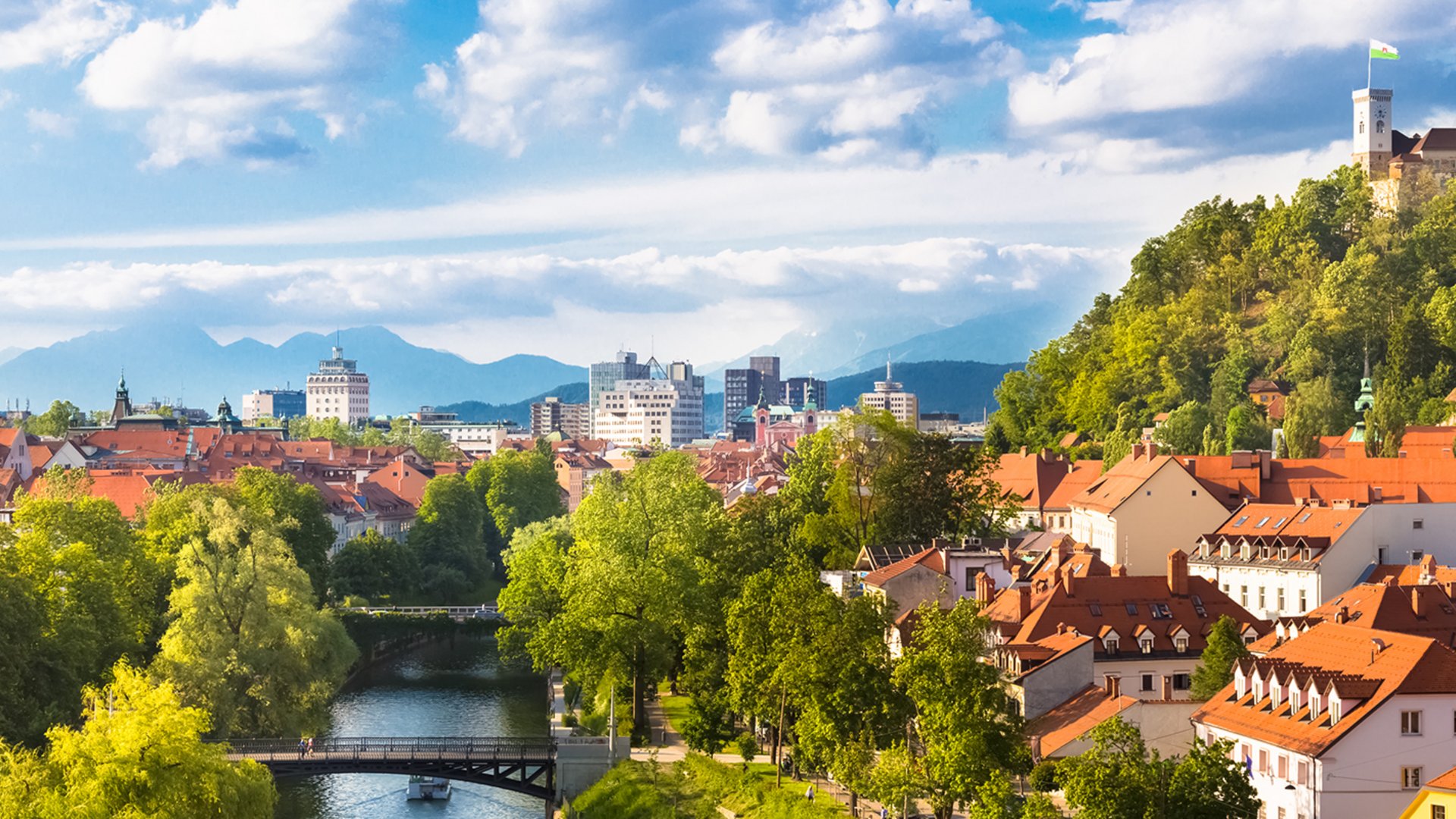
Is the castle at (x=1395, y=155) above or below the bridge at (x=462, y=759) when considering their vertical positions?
above

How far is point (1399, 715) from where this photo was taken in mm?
41625

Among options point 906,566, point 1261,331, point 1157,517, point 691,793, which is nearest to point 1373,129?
point 1261,331

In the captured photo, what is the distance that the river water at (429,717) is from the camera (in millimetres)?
64188

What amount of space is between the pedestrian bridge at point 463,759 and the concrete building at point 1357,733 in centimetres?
2217

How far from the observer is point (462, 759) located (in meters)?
57.8

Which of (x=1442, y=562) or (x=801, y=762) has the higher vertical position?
(x=1442, y=562)

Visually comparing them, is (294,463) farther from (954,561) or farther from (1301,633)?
(1301,633)

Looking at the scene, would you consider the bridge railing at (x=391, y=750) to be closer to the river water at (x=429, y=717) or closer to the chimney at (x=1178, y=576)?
the river water at (x=429, y=717)

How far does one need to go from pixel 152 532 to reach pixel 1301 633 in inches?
1961

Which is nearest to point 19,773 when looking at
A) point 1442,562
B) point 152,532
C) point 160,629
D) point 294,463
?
point 160,629

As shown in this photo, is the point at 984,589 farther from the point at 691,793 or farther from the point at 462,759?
the point at 462,759

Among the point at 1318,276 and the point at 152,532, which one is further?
the point at 1318,276

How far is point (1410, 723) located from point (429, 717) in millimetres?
43251

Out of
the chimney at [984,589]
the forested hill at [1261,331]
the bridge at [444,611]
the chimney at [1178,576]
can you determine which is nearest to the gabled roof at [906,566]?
the chimney at [984,589]
